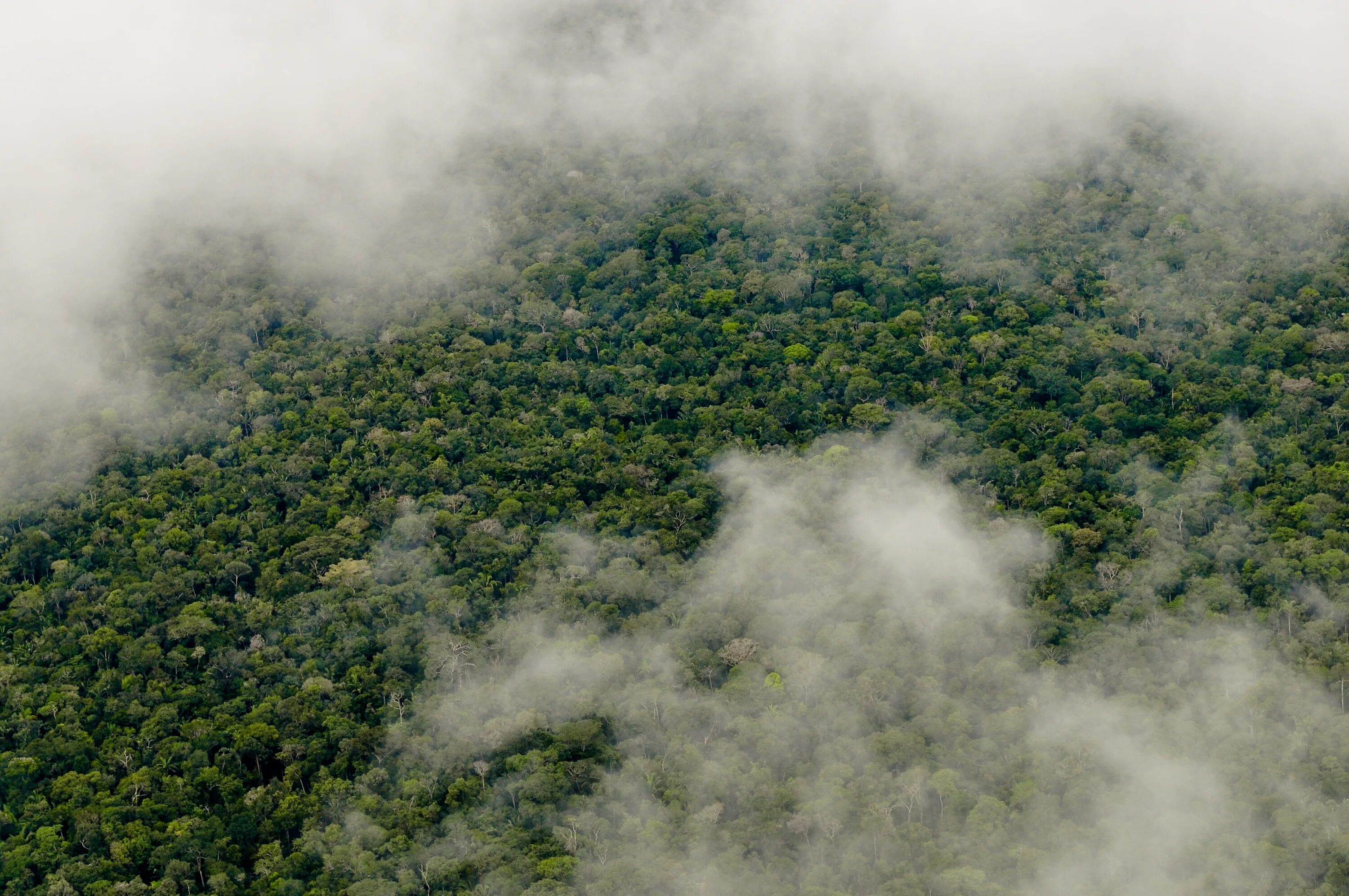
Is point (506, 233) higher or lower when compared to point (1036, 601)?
higher

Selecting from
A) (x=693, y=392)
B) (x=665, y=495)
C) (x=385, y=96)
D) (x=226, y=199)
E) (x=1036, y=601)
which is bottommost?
(x=1036, y=601)

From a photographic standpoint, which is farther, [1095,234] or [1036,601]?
[1095,234]

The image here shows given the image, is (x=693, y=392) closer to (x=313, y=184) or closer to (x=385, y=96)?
(x=313, y=184)

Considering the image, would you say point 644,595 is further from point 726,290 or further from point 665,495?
point 726,290

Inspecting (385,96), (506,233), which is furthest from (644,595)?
(385,96)

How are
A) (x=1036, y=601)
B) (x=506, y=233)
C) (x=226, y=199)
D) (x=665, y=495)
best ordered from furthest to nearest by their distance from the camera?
1. (x=226, y=199)
2. (x=506, y=233)
3. (x=665, y=495)
4. (x=1036, y=601)

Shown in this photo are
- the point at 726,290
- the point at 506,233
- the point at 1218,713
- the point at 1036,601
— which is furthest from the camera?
the point at 506,233
